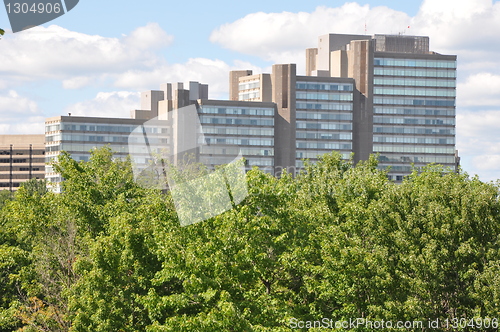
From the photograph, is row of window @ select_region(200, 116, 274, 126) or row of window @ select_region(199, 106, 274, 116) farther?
row of window @ select_region(199, 106, 274, 116)

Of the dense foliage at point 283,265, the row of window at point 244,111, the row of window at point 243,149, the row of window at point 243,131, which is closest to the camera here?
the dense foliage at point 283,265

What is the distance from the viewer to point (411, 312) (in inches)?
1462

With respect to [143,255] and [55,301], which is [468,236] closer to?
[143,255]

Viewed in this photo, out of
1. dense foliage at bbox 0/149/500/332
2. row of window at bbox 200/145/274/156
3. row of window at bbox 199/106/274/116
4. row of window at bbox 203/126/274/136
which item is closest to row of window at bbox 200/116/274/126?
row of window at bbox 203/126/274/136

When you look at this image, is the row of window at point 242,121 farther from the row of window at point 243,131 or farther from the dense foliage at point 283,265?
the dense foliage at point 283,265

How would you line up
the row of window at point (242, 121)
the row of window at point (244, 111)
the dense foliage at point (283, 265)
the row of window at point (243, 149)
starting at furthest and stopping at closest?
the row of window at point (244, 111) → the row of window at point (242, 121) → the row of window at point (243, 149) → the dense foliage at point (283, 265)

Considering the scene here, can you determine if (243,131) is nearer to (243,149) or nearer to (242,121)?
(242,121)

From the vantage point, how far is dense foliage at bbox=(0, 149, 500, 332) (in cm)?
3644

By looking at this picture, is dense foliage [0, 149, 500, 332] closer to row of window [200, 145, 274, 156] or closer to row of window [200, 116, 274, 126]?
row of window [200, 145, 274, 156]

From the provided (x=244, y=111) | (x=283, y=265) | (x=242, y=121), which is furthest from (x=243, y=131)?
(x=283, y=265)

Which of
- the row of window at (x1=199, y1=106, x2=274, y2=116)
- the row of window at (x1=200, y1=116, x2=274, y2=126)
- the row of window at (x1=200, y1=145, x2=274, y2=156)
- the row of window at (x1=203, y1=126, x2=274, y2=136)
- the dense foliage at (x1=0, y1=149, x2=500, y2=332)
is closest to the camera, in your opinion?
the dense foliage at (x1=0, y1=149, x2=500, y2=332)

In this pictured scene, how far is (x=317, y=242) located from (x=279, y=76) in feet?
517

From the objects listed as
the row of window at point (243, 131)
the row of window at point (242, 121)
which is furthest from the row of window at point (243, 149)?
the row of window at point (242, 121)

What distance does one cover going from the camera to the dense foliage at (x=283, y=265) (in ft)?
120
